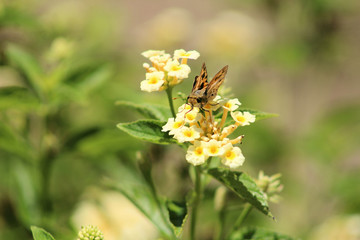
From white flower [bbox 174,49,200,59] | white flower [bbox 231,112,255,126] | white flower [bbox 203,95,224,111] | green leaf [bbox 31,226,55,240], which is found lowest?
green leaf [bbox 31,226,55,240]

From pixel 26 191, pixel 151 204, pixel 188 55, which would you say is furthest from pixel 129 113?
pixel 188 55

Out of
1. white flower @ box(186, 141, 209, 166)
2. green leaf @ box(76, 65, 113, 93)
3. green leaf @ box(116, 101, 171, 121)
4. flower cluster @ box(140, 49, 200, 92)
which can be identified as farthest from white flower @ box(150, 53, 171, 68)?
green leaf @ box(76, 65, 113, 93)

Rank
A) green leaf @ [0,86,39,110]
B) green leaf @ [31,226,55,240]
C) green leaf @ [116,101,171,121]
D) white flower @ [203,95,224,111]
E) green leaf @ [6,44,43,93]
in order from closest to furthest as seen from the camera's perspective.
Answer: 1. green leaf @ [31,226,55,240]
2. white flower @ [203,95,224,111]
3. green leaf @ [116,101,171,121]
4. green leaf @ [0,86,39,110]
5. green leaf @ [6,44,43,93]

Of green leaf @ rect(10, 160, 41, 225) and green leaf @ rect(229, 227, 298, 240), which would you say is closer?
green leaf @ rect(229, 227, 298, 240)

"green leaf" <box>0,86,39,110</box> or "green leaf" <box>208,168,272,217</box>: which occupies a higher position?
"green leaf" <box>0,86,39,110</box>

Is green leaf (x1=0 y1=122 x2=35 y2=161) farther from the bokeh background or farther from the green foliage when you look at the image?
the green foliage

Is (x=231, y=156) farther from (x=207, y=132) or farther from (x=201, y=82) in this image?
(x=201, y=82)

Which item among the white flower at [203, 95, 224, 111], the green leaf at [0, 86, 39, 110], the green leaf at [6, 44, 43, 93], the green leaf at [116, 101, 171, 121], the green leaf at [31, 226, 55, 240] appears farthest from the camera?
the green leaf at [6, 44, 43, 93]

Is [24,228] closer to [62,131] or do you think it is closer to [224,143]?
[62,131]
